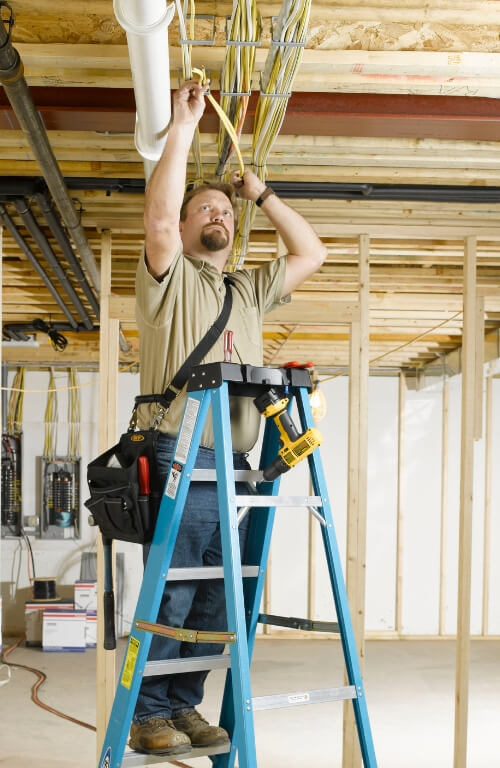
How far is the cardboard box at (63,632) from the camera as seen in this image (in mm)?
8086

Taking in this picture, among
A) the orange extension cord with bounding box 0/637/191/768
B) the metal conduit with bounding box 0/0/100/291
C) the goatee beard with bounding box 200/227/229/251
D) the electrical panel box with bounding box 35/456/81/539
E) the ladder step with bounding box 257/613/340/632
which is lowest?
the orange extension cord with bounding box 0/637/191/768

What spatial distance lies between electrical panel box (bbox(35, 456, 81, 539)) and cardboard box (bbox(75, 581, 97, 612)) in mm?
832

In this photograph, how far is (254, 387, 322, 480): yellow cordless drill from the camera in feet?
6.73

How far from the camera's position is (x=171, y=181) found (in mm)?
2105

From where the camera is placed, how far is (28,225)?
13.8 feet

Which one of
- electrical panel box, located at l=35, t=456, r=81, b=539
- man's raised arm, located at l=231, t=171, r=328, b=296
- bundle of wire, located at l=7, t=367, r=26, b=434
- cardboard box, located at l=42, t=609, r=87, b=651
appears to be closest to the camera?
man's raised arm, located at l=231, t=171, r=328, b=296

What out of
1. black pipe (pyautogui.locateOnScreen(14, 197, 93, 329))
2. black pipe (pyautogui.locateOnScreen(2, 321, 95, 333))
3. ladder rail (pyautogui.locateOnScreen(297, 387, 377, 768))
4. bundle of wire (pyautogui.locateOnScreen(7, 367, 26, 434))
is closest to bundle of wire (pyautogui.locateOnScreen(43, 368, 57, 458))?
bundle of wire (pyautogui.locateOnScreen(7, 367, 26, 434))

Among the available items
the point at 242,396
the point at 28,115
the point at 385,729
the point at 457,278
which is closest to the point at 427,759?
the point at 385,729

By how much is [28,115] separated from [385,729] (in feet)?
15.8

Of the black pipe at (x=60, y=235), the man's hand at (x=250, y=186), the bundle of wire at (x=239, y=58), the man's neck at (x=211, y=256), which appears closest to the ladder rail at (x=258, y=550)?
the man's neck at (x=211, y=256)

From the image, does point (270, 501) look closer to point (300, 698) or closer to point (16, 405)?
point (300, 698)

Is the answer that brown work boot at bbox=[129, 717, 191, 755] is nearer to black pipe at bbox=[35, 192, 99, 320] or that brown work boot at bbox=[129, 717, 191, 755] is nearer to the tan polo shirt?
the tan polo shirt

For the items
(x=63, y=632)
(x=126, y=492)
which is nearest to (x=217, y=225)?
(x=126, y=492)

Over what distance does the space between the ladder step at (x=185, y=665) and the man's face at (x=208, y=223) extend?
1171 mm
